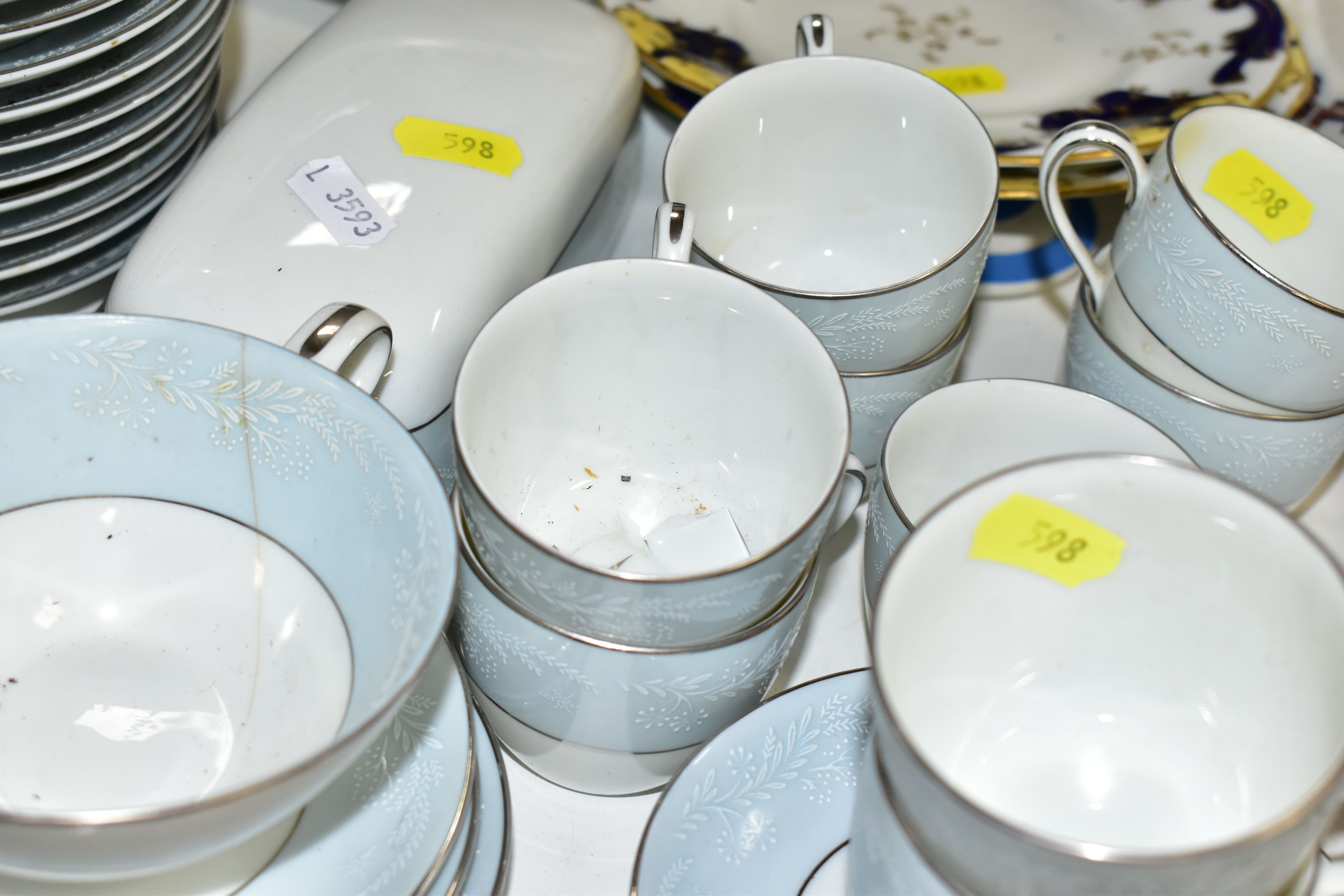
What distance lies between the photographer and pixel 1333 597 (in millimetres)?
437

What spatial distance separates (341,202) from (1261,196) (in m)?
0.59

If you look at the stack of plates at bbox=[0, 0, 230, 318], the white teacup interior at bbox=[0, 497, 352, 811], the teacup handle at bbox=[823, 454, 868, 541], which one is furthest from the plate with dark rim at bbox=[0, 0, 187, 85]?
the teacup handle at bbox=[823, 454, 868, 541]

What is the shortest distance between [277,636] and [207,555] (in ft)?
0.19

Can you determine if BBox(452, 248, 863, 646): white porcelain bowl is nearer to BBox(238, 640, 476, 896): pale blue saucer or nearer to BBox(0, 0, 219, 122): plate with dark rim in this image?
BBox(238, 640, 476, 896): pale blue saucer

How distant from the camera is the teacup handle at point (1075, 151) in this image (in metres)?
0.71

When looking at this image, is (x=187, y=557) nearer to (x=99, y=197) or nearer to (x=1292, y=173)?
(x=99, y=197)

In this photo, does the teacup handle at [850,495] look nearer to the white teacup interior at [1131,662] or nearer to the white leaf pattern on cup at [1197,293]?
the white teacup interior at [1131,662]

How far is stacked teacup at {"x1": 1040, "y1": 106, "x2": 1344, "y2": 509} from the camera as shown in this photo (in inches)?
26.3

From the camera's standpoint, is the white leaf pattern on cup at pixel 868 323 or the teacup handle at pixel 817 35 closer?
the white leaf pattern on cup at pixel 868 323

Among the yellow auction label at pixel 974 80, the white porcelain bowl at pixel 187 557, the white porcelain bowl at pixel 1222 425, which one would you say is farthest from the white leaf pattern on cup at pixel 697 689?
the yellow auction label at pixel 974 80

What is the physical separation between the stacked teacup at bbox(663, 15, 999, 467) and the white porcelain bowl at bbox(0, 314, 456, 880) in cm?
26

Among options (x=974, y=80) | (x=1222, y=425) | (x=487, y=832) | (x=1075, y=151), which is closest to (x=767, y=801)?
(x=487, y=832)

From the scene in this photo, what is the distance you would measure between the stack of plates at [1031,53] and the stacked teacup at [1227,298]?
0.33 feet

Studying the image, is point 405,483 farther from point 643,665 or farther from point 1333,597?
point 1333,597
